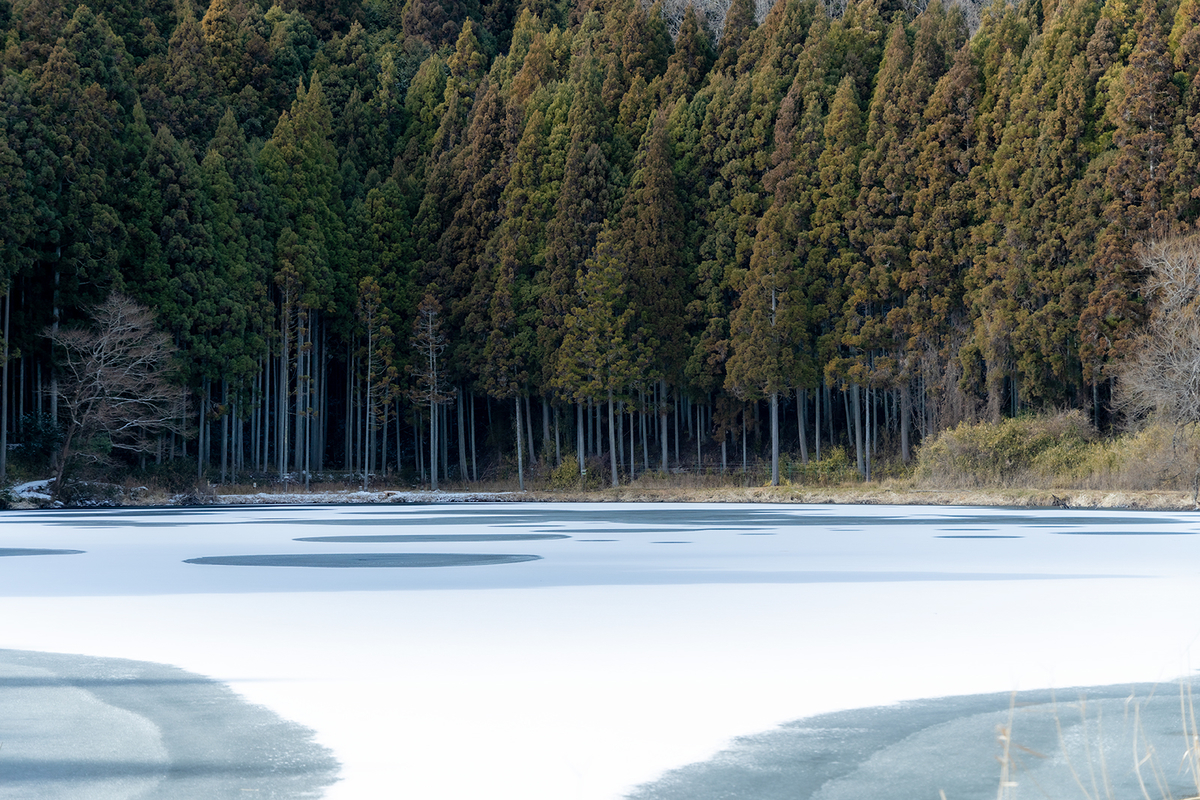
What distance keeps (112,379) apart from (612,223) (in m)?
19.2

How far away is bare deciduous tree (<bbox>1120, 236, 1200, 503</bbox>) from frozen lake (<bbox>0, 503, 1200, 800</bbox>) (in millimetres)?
15532

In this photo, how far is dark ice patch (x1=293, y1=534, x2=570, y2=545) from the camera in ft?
60.7

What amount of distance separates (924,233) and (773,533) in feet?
74.4

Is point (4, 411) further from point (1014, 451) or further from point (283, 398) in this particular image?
point (1014, 451)

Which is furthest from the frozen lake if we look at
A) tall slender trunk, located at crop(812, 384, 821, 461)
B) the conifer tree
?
the conifer tree

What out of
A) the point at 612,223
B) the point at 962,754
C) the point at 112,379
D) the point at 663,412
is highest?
the point at 612,223

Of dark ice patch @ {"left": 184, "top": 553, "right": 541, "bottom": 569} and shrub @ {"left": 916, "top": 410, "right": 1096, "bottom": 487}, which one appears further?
shrub @ {"left": 916, "top": 410, "right": 1096, "bottom": 487}

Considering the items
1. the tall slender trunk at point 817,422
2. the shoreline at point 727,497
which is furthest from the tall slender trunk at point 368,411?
the tall slender trunk at point 817,422

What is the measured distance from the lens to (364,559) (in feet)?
48.8

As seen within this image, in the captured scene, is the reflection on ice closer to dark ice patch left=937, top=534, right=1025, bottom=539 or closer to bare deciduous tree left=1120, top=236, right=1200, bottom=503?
dark ice patch left=937, top=534, right=1025, bottom=539

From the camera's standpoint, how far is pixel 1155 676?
7.21 metres

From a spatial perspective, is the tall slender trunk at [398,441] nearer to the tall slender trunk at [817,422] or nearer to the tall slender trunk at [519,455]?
the tall slender trunk at [519,455]

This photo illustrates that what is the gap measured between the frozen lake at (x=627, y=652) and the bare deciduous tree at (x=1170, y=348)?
51.0 feet

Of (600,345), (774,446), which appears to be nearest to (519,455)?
(600,345)
